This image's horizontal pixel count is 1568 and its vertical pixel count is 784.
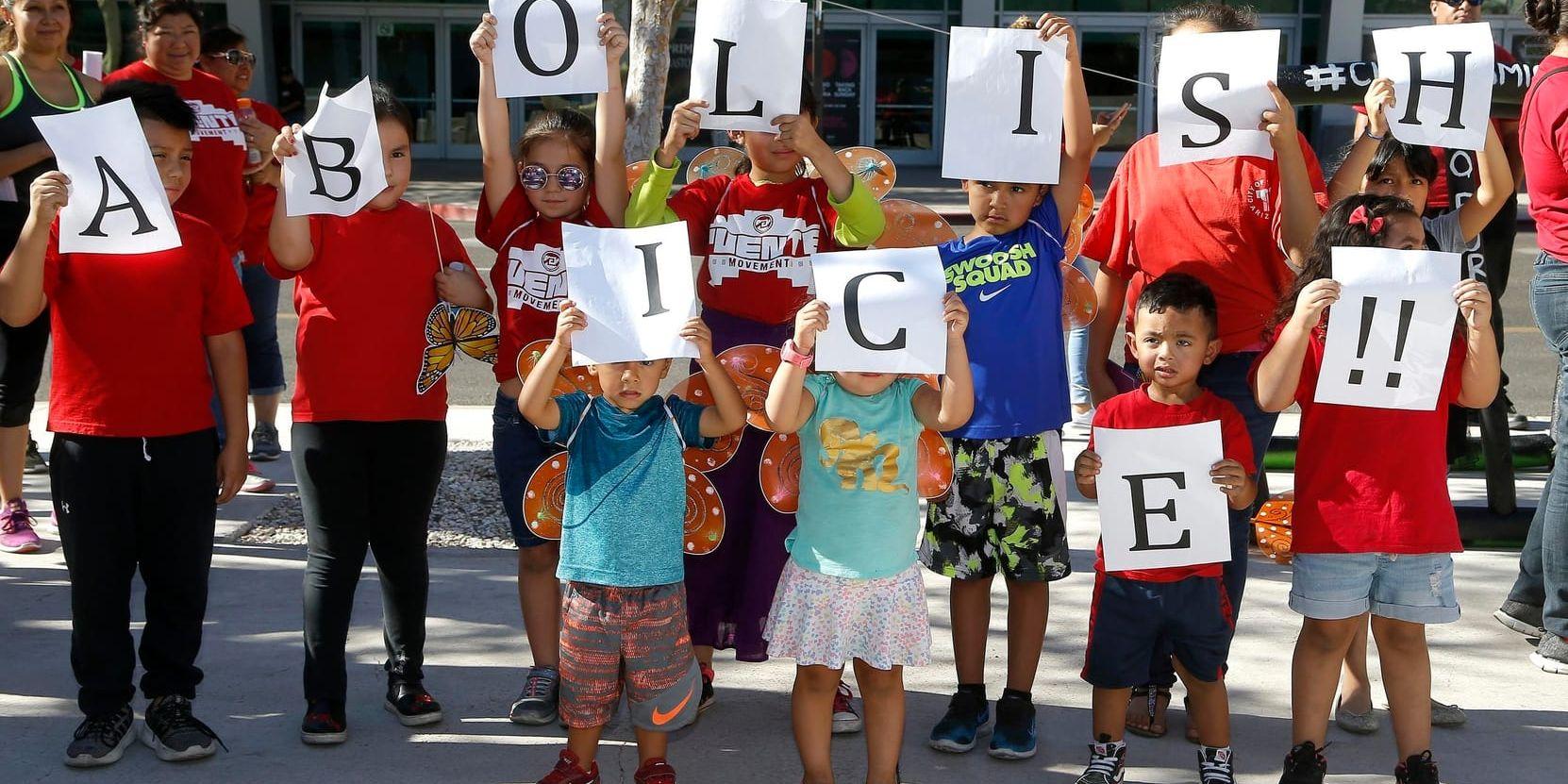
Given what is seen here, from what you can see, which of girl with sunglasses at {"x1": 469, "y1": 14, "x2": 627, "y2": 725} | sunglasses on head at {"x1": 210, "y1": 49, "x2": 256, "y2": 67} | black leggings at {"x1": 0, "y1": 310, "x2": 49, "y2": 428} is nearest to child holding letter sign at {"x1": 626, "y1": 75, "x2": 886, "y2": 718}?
girl with sunglasses at {"x1": 469, "y1": 14, "x2": 627, "y2": 725}

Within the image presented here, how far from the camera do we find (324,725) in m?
3.88

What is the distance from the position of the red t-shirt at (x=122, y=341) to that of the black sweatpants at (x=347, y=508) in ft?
1.16

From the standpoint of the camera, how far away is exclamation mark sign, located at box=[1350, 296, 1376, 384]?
3.42 meters

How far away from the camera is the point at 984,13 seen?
23203mm

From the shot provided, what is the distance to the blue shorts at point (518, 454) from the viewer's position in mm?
4039

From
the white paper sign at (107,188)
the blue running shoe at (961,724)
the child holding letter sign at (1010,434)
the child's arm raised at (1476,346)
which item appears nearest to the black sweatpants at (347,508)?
the white paper sign at (107,188)

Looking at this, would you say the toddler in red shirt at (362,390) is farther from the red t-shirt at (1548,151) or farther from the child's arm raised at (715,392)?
the red t-shirt at (1548,151)

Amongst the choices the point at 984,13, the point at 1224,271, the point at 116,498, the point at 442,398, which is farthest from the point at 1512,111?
the point at 984,13

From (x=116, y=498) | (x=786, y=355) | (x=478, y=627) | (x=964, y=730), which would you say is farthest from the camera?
(x=478, y=627)

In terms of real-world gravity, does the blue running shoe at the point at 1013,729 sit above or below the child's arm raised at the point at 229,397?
below

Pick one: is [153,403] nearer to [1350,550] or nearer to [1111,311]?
[1111,311]

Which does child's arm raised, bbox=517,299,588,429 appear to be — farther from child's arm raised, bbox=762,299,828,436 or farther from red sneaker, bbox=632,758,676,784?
red sneaker, bbox=632,758,676,784

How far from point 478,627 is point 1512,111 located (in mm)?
4012

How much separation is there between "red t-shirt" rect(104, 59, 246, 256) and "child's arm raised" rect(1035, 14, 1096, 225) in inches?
127
